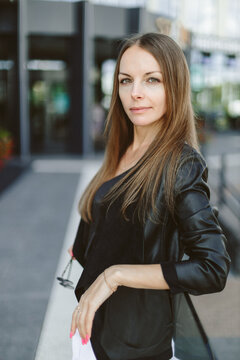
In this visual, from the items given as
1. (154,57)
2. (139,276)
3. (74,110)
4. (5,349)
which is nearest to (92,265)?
(139,276)

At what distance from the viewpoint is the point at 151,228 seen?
1.34 m

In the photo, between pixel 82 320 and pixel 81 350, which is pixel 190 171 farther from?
pixel 81 350

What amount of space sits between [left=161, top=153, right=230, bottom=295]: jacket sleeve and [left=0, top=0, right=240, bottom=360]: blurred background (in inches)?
33.6

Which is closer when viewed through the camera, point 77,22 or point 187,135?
point 187,135

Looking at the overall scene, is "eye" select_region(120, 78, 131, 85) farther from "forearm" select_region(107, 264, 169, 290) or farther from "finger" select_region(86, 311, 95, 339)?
"finger" select_region(86, 311, 95, 339)

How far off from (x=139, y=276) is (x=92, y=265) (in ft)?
0.82

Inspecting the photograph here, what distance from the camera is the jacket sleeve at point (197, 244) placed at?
120 centimetres

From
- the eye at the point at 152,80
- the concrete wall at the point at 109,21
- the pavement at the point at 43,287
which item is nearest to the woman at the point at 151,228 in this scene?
the eye at the point at 152,80

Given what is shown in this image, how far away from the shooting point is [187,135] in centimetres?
146

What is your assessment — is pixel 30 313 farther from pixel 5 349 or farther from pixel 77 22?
pixel 77 22

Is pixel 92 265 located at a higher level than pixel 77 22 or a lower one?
lower

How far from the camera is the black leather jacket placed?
121cm

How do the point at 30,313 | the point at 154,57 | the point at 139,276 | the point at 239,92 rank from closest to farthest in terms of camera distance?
1. the point at 139,276
2. the point at 154,57
3. the point at 30,313
4. the point at 239,92

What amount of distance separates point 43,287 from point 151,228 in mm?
3097
